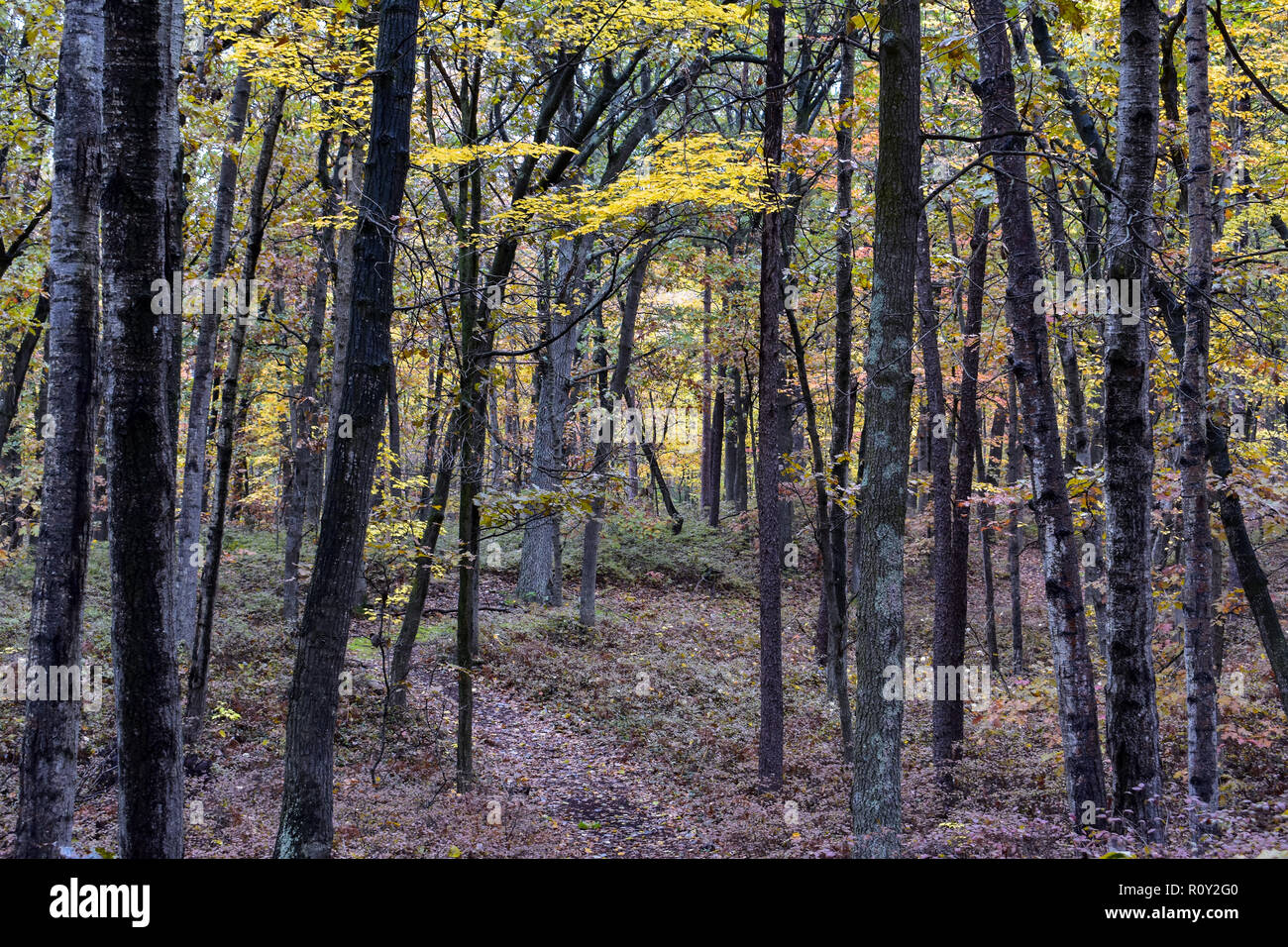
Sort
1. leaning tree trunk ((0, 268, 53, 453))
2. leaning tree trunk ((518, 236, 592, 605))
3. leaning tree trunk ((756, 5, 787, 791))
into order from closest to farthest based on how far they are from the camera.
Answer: leaning tree trunk ((756, 5, 787, 791)) < leaning tree trunk ((0, 268, 53, 453)) < leaning tree trunk ((518, 236, 592, 605))

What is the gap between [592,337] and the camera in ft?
80.5

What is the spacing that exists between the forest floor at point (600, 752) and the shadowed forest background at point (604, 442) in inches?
3.8

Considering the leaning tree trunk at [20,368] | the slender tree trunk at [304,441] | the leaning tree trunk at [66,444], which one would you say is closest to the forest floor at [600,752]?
the slender tree trunk at [304,441]

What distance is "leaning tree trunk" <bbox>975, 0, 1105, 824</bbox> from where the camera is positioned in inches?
322

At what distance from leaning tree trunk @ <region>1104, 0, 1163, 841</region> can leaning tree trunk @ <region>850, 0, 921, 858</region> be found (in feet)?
4.67

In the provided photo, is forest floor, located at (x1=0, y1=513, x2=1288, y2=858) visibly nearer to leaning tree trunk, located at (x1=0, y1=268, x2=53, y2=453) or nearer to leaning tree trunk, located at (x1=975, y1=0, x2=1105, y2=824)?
leaning tree trunk, located at (x1=975, y1=0, x2=1105, y2=824)

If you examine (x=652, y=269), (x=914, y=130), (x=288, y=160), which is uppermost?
(x=652, y=269)

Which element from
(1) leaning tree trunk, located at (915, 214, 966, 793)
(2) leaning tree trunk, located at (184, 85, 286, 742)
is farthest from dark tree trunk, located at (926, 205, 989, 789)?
(2) leaning tree trunk, located at (184, 85, 286, 742)

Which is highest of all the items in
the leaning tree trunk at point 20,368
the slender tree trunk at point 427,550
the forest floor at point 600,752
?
the leaning tree trunk at point 20,368

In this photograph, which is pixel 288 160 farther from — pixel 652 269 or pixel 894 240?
pixel 652 269

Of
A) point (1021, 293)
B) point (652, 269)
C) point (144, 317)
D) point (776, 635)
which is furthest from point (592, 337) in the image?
point (144, 317)

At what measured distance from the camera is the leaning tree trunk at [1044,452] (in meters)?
8.17

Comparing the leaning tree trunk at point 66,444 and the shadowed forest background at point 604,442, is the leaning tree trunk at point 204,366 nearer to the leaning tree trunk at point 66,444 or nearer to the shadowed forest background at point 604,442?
the shadowed forest background at point 604,442

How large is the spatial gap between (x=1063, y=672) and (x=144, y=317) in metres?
8.43
